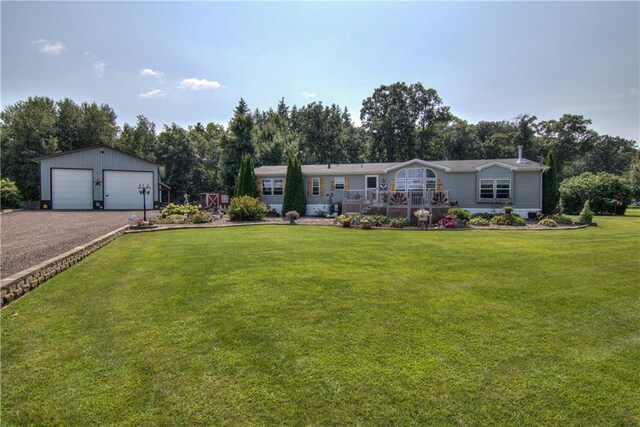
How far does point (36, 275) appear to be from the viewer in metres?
5.60

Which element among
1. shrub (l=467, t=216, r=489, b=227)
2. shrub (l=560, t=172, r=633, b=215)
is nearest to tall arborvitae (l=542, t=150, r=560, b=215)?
shrub (l=467, t=216, r=489, b=227)

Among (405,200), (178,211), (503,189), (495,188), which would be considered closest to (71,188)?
(178,211)

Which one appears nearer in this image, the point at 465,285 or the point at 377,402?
the point at 377,402

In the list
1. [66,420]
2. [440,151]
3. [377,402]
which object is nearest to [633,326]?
[377,402]

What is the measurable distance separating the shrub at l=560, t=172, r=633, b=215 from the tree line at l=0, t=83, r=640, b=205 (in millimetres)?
8045

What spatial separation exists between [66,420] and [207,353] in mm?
1101

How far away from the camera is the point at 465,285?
210 inches

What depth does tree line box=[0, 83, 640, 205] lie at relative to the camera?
31609mm

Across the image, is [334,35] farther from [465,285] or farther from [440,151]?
[440,151]

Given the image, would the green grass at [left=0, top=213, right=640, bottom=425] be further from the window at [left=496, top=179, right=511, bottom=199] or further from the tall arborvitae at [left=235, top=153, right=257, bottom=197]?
the tall arborvitae at [left=235, top=153, right=257, bottom=197]

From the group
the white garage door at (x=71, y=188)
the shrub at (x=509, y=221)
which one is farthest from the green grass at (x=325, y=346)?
the white garage door at (x=71, y=188)

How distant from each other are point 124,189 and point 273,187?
12.1 m

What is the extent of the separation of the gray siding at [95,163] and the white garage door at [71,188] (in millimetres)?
290

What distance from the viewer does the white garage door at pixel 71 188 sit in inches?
984
